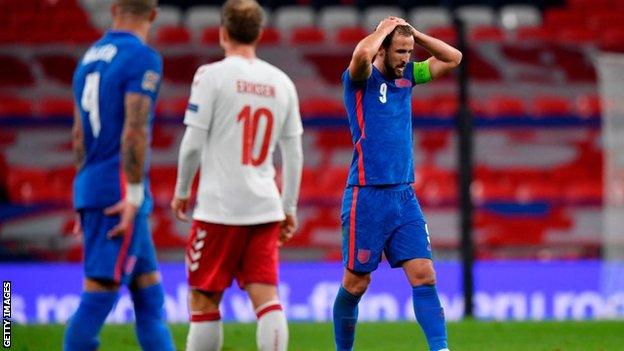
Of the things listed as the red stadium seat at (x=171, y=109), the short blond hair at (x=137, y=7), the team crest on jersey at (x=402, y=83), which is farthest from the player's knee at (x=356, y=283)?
the red stadium seat at (x=171, y=109)

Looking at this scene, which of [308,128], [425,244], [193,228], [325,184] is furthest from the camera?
[308,128]

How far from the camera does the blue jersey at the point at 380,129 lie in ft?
18.5

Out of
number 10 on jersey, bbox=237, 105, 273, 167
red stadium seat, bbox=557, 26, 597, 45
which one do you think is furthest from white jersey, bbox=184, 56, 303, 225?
red stadium seat, bbox=557, 26, 597, 45

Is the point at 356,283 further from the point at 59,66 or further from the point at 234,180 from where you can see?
the point at 59,66

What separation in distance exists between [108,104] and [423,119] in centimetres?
1043

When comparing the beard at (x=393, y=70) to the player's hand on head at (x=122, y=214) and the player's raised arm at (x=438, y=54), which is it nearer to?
the player's raised arm at (x=438, y=54)

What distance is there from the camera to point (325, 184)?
13930 mm

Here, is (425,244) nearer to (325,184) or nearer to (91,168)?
(91,168)

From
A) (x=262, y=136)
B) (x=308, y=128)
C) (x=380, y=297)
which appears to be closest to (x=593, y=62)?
(x=308, y=128)

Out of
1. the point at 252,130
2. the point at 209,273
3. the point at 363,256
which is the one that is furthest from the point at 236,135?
the point at 363,256

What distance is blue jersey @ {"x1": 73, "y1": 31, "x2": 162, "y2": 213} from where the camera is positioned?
4.50 meters

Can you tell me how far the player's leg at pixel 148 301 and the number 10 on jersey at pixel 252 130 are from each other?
18.8 inches

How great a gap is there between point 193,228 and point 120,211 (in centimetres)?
42

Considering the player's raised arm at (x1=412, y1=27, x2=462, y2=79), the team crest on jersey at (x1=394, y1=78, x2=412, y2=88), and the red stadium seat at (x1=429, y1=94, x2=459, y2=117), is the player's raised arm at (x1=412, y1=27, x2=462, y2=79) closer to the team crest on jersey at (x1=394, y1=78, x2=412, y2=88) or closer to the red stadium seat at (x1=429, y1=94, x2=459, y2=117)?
the team crest on jersey at (x1=394, y1=78, x2=412, y2=88)
